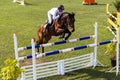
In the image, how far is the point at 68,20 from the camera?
9812mm

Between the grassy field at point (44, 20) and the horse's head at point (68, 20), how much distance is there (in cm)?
145

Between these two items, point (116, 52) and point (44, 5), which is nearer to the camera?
point (116, 52)

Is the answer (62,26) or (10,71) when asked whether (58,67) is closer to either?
(62,26)

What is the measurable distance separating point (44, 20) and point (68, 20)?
891 centimetres

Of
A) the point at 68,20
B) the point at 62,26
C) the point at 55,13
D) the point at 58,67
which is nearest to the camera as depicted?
Result: the point at 58,67

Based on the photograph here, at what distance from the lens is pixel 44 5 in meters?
24.4

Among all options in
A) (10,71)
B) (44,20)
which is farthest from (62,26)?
(44,20)

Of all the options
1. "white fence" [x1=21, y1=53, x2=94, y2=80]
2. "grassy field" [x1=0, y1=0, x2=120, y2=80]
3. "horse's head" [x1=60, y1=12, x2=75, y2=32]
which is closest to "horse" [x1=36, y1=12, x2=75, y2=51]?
"horse's head" [x1=60, y1=12, x2=75, y2=32]

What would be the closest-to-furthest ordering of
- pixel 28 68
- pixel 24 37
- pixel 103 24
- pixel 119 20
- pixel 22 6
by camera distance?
pixel 28 68
pixel 119 20
pixel 24 37
pixel 103 24
pixel 22 6

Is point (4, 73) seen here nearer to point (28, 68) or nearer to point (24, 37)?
point (28, 68)

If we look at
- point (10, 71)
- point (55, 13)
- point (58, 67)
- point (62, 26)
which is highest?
point (55, 13)

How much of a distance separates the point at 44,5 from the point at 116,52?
15.4m

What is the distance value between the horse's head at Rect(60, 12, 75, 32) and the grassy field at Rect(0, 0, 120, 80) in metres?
1.45

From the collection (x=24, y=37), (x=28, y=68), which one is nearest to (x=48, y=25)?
(x=28, y=68)
